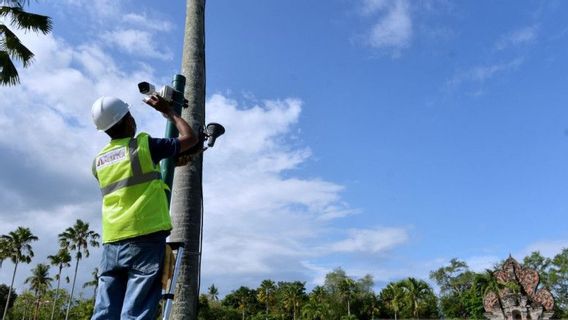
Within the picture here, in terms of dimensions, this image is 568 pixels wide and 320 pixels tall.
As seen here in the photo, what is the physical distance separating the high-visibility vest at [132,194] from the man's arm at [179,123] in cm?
25

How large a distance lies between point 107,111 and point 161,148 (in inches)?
20.9

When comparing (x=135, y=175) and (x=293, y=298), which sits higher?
(x=293, y=298)

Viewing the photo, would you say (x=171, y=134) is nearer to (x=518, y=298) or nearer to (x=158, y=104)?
(x=158, y=104)

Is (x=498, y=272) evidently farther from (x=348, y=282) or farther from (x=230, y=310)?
(x=230, y=310)

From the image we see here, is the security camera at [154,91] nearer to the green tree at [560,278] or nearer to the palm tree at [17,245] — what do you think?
the palm tree at [17,245]

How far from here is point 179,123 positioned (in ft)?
11.6

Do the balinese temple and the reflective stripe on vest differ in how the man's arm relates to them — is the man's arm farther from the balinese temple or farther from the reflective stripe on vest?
the balinese temple

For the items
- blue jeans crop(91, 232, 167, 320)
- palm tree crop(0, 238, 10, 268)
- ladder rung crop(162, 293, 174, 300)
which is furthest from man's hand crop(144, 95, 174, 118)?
palm tree crop(0, 238, 10, 268)

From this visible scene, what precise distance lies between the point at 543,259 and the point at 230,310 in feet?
184

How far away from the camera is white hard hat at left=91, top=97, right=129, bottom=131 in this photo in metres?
3.46

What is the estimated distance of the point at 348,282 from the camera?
3342 inches

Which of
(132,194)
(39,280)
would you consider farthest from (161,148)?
(39,280)

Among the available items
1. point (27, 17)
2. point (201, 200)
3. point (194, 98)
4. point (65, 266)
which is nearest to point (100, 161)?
point (201, 200)

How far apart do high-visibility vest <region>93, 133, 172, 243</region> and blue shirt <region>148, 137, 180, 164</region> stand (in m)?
0.04
